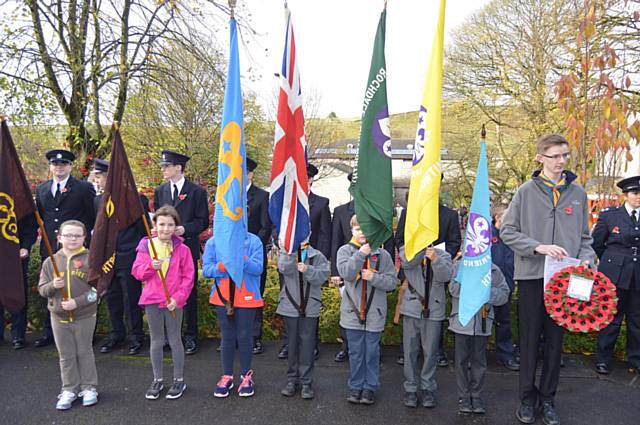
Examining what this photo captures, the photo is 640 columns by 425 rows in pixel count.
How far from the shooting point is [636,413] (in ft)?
14.0

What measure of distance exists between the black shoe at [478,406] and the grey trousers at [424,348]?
1.27 feet

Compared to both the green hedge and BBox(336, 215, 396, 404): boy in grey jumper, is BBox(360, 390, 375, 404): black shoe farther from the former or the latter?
the green hedge

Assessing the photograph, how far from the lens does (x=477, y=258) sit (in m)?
4.17

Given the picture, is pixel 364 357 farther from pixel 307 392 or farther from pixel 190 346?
pixel 190 346

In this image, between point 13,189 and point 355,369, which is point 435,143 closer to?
point 355,369

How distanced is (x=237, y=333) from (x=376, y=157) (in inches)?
89.9

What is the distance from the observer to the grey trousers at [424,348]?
434cm

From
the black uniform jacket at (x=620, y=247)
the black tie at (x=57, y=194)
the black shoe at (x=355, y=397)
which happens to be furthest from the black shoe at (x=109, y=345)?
the black uniform jacket at (x=620, y=247)

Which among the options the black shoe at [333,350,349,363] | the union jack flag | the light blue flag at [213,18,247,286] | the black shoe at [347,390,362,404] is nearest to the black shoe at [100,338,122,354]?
the light blue flag at [213,18,247,286]

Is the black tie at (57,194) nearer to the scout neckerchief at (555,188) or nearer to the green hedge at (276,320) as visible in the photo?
the green hedge at (276,320)

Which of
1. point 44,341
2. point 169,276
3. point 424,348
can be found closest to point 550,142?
point 424,348

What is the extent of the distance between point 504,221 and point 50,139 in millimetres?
9135

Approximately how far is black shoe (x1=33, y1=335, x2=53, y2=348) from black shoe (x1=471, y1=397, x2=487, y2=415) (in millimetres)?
5337

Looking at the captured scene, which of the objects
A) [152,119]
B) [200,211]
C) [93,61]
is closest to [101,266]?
[200,211]
